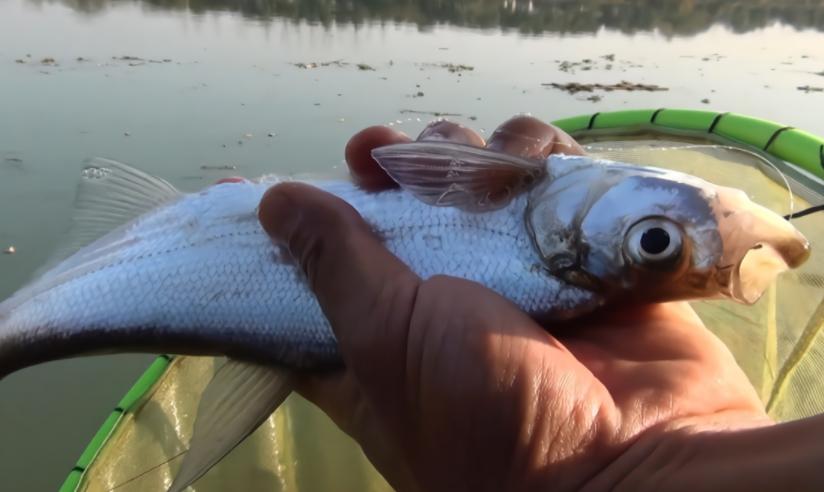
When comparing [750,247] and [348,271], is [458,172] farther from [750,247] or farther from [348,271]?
[750,247]

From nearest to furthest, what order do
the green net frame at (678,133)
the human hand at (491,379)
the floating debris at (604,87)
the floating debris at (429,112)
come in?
the human hand at (491,379) < the green net frame at (678,133) < the floating debris at (429,112) < the floating debris at (604,87)

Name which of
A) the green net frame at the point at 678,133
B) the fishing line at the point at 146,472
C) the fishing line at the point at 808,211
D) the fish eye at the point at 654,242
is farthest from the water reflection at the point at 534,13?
the fish eye at the point at 654,242

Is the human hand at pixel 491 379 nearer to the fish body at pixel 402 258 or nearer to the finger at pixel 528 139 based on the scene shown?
the fish body at pixel 402 258

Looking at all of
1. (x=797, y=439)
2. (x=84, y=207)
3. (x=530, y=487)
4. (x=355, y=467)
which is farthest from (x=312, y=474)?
(x=797, y=439)

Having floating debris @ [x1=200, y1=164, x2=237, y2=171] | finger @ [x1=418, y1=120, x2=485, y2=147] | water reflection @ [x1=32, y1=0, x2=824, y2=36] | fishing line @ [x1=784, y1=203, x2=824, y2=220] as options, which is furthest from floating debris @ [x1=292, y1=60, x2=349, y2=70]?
finger @ [x1=418, y1=120, x2=485, y2=147]

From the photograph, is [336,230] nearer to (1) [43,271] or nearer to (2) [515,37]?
(1) [43,271]
